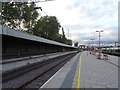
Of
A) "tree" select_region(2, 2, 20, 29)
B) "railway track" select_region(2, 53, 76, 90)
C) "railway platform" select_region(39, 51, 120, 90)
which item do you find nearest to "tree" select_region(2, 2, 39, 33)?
"tree" select_region(2, 2, 20, 29)

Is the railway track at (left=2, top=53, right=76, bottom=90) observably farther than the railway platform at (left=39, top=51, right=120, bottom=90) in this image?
Yes

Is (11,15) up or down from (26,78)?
up

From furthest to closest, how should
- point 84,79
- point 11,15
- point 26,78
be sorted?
1. point 11,15
2. point 26,78
3. point 84,79

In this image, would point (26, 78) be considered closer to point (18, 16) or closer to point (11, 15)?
point (11, 15)

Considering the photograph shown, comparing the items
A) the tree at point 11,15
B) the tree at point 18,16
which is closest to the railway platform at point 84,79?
the tree at point 18,16

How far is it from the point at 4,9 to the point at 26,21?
11.6m

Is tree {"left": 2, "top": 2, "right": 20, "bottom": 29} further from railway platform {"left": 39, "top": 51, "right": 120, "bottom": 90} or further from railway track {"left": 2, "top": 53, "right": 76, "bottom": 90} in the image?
railway platform {"left": 39, "top": 51, "right": 120, "bottom": 90}

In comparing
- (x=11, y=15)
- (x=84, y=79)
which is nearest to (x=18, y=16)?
(x=11, y=15)

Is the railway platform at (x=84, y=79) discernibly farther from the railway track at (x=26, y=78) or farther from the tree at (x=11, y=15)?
the tree at (x=11, y=15)

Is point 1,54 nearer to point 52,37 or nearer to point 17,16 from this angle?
point 17,16

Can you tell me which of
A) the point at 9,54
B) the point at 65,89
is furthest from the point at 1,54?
the point at 65,89

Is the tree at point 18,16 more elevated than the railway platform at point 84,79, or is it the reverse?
the tree at point 18,16

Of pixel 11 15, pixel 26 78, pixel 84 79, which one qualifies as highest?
pixel 11 15

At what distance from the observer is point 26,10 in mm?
51312
